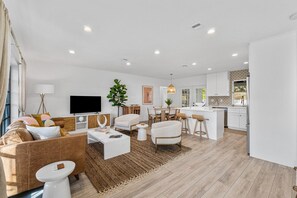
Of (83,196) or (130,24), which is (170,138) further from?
(130,24)

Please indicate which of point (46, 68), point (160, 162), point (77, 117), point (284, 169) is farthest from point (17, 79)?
point (284, 169)

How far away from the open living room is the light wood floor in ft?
0.06

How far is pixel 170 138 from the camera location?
3.22 metres

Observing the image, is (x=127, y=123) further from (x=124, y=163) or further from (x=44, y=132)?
(x=44, y=132)

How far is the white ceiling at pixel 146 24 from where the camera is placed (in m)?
1.84

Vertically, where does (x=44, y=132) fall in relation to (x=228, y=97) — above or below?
below

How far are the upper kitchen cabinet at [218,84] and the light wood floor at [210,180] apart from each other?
3.82 m

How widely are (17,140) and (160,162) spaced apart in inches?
94.9

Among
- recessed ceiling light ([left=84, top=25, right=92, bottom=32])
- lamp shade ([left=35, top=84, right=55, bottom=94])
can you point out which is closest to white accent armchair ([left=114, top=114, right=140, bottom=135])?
lamp shade ([left=35, top=84, right=55, bottom=94])

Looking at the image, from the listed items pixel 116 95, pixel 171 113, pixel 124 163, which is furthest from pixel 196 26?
pixel 116 95

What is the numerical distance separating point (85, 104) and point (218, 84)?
6.31 meters

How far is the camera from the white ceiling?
184cm

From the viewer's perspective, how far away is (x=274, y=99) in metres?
2.74

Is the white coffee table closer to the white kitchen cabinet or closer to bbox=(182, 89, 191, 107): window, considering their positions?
the white kitchen cabinet
